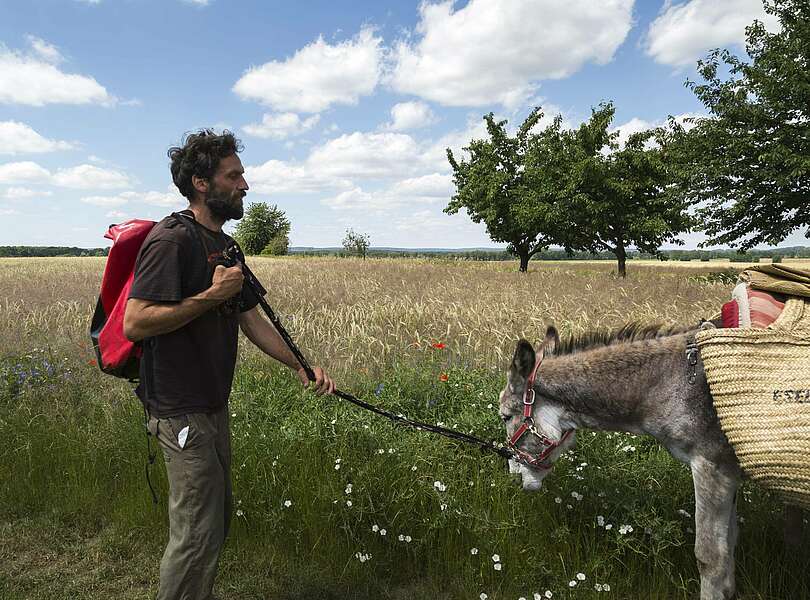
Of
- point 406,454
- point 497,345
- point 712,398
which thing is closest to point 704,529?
point 712,398

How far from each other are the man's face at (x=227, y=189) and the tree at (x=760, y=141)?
2124 cm

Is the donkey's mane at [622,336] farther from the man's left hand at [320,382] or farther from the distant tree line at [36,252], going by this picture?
the distant tree line at [36,252]

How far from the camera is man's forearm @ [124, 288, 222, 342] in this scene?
2389 mm

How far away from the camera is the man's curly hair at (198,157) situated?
2678 millimetres

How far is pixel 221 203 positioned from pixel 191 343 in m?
0.78

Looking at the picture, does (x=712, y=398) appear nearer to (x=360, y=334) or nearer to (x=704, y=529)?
(x=704, y=529)

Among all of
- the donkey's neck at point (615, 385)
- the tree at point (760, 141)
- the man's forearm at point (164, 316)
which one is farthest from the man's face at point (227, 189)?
the tree at point (760, 141)

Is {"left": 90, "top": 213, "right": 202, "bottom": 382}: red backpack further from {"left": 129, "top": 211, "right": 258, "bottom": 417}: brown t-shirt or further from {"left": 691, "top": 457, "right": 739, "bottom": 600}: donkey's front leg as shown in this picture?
{"left": 691, "top": 457, "right": 739, "bottom": 600}: donkey's front leg

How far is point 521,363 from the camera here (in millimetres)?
2879

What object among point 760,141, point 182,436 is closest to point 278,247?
point 760,141

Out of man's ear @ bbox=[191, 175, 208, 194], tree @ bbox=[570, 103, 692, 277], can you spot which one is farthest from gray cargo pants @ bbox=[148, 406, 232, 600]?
tree @ bbox=[570, 103, 692, 277]

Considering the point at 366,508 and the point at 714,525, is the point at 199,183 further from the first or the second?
the point at 714,525

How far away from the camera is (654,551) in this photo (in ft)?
10.5

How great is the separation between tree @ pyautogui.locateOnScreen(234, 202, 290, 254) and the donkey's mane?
107 m
